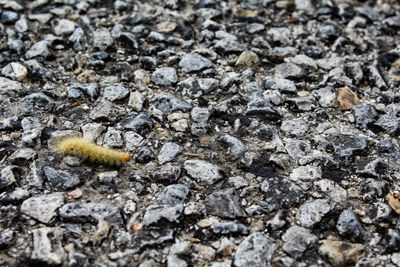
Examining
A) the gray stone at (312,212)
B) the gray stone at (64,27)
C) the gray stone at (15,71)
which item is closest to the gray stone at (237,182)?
the gray stone at (312,212)

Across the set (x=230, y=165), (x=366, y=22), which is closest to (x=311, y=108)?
(x=230, y=165)

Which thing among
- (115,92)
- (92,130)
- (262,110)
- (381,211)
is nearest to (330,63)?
(262,110)

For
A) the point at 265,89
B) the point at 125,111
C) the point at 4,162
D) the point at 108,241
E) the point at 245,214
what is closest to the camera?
the point at 108,241

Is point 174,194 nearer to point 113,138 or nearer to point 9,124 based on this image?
point 113,138

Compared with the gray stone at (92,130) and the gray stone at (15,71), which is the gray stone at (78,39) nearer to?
the gray stone at (15,71)

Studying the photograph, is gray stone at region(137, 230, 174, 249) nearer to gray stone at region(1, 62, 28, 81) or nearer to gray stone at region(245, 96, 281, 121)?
gray stone at region(245, 96, 281, 121)

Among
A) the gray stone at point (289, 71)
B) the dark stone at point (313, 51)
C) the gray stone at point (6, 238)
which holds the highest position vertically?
the dark stone at point (313, 51)

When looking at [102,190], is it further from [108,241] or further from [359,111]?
[359,111]
